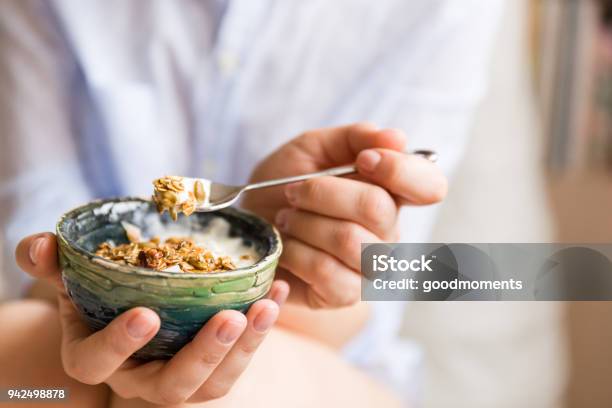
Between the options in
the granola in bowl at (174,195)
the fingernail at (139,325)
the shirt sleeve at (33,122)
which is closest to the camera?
the fingernail at (139,325)

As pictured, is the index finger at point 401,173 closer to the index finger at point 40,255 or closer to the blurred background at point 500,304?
the index finger at point 40,255

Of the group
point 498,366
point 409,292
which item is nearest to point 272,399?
point 409,292

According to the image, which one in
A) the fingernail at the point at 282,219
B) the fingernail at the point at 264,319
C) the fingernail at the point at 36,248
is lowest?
the fingernail at the point at 282,219

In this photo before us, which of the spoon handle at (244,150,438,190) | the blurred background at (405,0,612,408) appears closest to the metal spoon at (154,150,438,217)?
the spoon handle at (244,150,438,190)

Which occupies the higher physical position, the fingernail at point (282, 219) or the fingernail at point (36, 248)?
the fingernail at point (36, 248)

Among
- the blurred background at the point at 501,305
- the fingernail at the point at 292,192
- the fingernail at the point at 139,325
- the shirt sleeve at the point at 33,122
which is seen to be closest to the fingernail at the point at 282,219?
the fingernail at the point at 292,192

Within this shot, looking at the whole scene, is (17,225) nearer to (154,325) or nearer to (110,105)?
(110,105)
